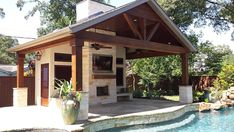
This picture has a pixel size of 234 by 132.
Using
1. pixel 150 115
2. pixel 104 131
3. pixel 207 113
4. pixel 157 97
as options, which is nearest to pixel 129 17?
pixel 150 115

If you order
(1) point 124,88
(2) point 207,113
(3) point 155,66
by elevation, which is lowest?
(2) point 207,113

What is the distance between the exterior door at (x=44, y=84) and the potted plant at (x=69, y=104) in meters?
5.43

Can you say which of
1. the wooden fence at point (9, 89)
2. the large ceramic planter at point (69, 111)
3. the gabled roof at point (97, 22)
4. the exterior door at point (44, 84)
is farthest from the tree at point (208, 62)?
the large ceramic planter at point (69, 111)

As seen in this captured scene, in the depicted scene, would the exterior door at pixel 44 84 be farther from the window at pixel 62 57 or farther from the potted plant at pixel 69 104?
the potted plant at pixel 69 104

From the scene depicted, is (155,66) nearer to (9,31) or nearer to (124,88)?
(124,88)

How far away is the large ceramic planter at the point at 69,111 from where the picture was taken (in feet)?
29.9

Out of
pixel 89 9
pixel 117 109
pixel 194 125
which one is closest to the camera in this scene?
pixel 194 125

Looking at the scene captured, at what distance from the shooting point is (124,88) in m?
→ 17.8

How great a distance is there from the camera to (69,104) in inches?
365

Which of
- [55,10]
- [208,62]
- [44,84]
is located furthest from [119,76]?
[55,10]

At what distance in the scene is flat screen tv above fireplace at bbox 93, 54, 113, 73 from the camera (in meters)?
15.4

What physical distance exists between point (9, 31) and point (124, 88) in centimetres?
2227

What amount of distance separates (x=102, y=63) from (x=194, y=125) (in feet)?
21.6

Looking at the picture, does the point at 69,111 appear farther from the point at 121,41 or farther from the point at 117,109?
the point at 121,41
